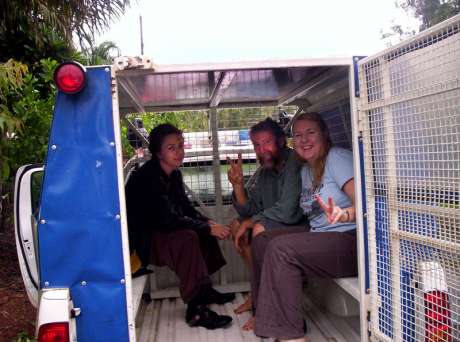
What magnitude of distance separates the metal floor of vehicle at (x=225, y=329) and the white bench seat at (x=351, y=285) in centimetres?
50

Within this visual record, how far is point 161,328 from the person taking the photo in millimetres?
3408

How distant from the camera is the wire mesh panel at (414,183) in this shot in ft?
6.20

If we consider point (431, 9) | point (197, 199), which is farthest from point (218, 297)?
point (431, 9)

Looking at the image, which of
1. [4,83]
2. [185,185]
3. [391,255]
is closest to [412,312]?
[391,255]

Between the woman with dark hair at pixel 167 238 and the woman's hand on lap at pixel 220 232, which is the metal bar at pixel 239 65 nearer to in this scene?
the woman with dark hair at pixel 167 238

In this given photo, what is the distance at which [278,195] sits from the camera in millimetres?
3637

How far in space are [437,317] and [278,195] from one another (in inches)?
66.6

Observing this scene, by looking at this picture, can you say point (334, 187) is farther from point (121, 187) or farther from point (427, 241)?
point (121, 187)

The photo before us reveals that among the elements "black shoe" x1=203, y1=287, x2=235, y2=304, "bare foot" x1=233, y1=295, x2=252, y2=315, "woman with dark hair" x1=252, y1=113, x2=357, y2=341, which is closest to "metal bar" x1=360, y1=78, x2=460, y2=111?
"woman with dark hair" x1=252, y1=113, x2=357, y2=341

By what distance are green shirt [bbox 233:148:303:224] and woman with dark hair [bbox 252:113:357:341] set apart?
0.87ft

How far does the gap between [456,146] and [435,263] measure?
518mm

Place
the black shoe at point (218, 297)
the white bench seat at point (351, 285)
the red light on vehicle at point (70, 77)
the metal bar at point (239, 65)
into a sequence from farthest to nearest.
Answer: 1. the black shoe at point (218, 297)
2. the white bench seat at point (351, 285)
3. the metal bar at point (239, 65)
4. the red light on vehicle at point (70, 77)

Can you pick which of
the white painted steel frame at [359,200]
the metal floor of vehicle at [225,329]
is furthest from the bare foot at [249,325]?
the white painted steel frame at [359,200]

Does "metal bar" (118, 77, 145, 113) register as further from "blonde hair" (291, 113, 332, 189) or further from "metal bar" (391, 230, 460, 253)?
"metal bar" (391, 230, 460, 253)
